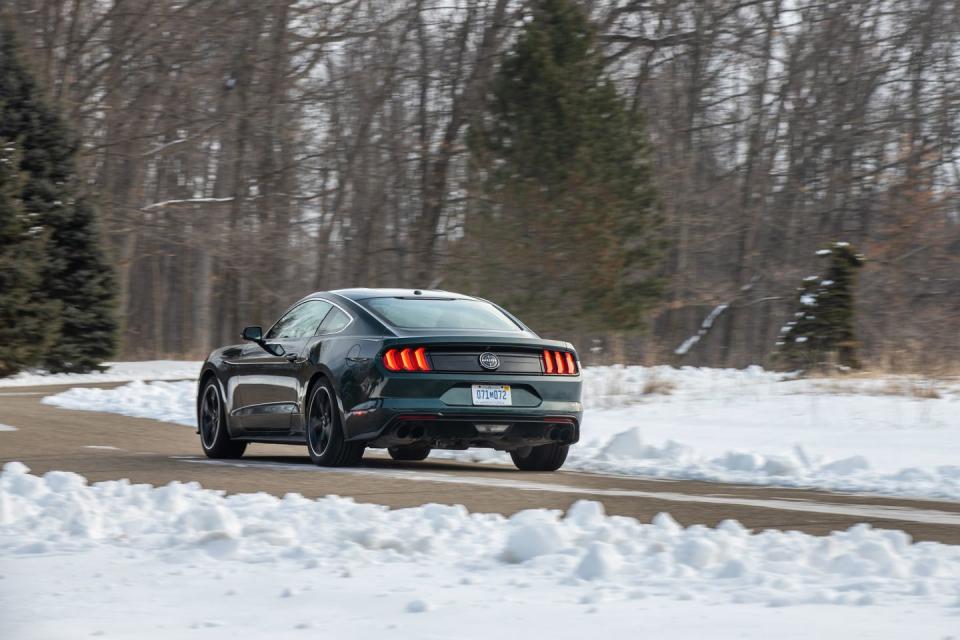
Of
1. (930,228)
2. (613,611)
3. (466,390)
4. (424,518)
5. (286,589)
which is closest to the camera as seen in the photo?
(613,611)

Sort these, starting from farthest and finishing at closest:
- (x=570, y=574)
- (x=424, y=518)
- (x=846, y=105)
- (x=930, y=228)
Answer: (x=846, y=105) → (x=930, y=228) → (x=424, y=518) → (x=570, y=574)

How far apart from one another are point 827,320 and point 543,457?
430 inches

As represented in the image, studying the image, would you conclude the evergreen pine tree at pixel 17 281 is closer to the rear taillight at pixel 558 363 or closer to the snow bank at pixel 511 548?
the rear taillight at pixel 558 363

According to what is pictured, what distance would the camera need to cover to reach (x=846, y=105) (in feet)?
128

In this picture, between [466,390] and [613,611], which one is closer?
[613,611]

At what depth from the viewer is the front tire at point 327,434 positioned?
11.1m

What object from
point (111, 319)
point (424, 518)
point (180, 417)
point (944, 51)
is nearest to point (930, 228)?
point (944, 51)

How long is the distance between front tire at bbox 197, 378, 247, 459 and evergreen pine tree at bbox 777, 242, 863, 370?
34.3 feet

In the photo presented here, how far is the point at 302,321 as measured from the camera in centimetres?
1230

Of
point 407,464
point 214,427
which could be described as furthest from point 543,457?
point 214,427

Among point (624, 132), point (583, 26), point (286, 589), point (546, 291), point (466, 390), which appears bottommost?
point (286, 589)

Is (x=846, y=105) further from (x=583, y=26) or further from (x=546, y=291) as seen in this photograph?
(x=546, y=291)

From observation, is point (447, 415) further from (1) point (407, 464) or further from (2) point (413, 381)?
(1) point (407, 464)

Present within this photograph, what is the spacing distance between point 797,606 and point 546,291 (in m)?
25.3
